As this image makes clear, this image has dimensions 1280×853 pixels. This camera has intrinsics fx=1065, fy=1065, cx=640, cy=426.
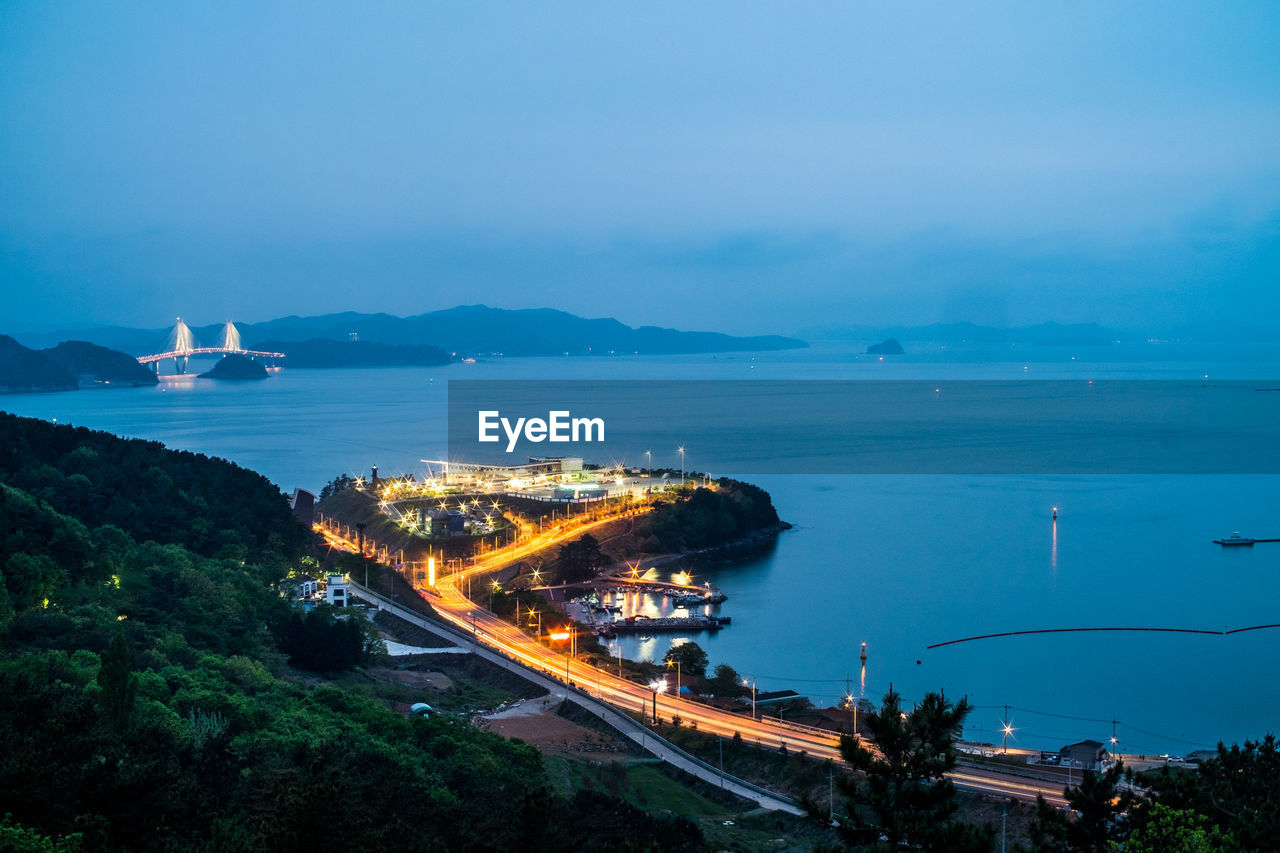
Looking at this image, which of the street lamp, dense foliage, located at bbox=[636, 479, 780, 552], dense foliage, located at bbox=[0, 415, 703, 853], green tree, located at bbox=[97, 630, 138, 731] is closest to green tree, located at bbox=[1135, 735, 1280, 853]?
dense foliage, located at bbox=[0, 415, 703, 853]

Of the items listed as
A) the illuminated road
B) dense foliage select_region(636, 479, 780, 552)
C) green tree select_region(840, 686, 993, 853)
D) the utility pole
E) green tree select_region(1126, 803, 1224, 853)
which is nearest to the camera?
green tree select_region(1126, 803, 1224, 853)

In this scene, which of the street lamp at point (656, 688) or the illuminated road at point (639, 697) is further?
the street lamp at point (656, 688)

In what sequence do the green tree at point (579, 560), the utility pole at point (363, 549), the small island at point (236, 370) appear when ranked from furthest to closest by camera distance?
the small island at point (236, 370), the green tree at point (579, 560), the utility pole at point (363, 549)

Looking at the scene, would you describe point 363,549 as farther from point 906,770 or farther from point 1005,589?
point 906,770

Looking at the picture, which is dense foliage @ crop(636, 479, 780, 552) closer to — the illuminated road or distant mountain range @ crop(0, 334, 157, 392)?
the illuminated road

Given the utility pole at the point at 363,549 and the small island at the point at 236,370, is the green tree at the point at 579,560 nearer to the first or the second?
the utility pole at the point at 363,549

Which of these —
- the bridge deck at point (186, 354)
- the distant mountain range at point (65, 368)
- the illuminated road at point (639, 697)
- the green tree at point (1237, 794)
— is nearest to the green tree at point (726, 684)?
the illuminated road at point (639, 697)
